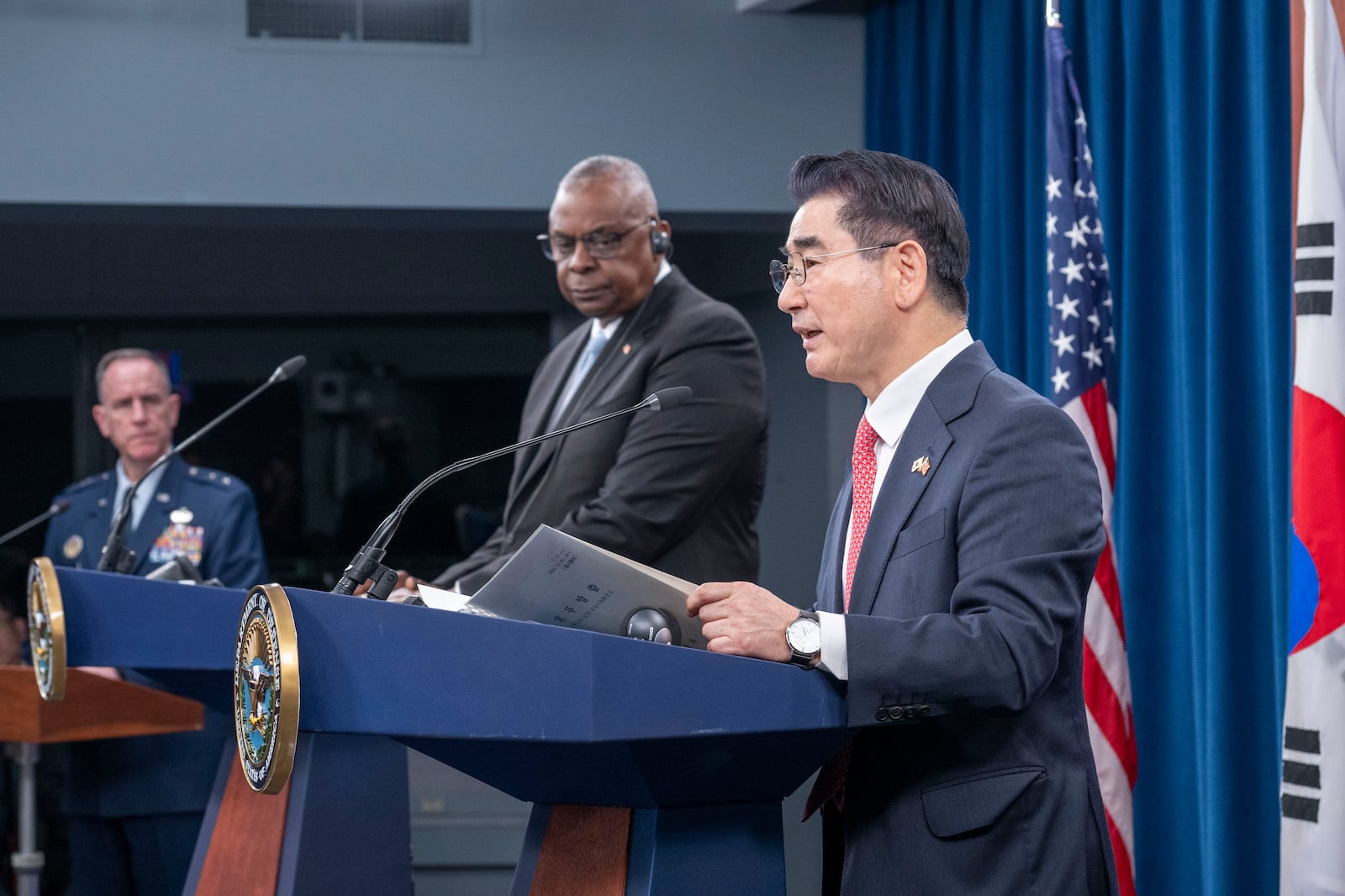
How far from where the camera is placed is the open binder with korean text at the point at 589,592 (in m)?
1.46

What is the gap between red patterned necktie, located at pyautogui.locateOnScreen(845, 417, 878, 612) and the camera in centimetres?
170

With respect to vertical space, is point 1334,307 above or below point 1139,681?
above

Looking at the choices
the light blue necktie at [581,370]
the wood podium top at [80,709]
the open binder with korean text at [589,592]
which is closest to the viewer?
the open binder with korean text at [589,592]

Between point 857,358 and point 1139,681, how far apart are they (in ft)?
6.62

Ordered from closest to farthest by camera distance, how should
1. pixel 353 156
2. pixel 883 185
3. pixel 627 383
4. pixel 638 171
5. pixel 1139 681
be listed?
1. pixel 883 185
2. pixel 627 383
3. pixel 638 171
4. pixel 1139 681
5. pixel 353 156

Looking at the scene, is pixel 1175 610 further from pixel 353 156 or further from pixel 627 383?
pixel 353 156

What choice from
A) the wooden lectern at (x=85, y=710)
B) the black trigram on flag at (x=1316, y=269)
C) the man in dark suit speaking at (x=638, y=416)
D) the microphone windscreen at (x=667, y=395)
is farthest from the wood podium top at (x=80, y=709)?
the black trigram on flag at (x=1316, y=269)

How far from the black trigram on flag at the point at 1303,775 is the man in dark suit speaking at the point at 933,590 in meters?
0.81

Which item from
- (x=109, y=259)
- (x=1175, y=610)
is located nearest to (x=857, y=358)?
(x=1175, y=610)

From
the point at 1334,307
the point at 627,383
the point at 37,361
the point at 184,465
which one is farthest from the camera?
the point at 37,361

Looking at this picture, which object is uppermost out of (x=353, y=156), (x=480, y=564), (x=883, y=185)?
(x=353, y=156)

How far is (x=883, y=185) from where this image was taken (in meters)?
1.68

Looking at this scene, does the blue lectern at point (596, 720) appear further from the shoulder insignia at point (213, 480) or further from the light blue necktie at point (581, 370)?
the shoulder insignia at point (213, 480)

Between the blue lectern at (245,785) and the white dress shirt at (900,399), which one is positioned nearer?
the white dress shirt at (900,399)
